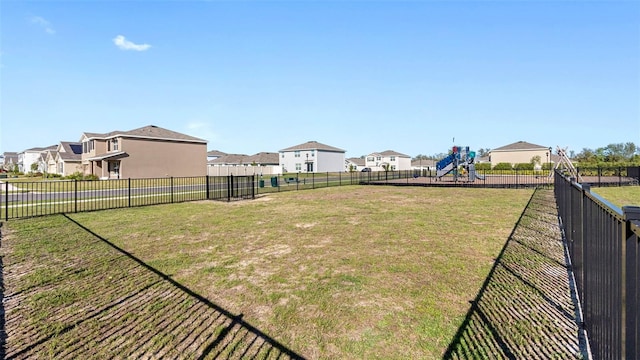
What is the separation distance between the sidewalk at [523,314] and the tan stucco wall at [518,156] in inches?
2440

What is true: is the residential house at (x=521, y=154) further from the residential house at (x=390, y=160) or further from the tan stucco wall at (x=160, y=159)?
the tan stucco wall at (x=160, y=159)

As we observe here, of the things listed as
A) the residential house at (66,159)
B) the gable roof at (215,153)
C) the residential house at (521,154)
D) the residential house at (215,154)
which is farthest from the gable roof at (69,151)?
the residential house at (521,154)

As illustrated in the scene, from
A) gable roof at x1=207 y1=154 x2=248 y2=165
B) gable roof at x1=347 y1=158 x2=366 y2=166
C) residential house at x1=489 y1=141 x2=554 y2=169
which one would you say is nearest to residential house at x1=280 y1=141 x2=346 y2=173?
gable roof at x1=207 y1=154 x2=248 y2=165

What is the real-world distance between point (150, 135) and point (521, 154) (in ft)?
217

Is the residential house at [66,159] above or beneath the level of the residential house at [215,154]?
beneath

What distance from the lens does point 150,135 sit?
39.0 metres

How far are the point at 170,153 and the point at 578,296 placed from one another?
4395 cm

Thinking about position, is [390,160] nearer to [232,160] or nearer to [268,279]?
[232,160]

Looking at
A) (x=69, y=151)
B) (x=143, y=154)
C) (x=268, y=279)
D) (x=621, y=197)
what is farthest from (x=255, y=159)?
(x=268, y=279)

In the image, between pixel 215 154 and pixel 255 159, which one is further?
pixel 215 154

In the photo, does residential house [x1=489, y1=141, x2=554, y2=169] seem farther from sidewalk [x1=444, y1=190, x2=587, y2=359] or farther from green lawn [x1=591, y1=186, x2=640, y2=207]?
sidewalk [x1=444, y1=190, x2=587, y2=359]

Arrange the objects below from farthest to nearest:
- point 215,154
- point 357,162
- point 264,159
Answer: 1. point 357,162
2. point 215,154
3. point 264,159

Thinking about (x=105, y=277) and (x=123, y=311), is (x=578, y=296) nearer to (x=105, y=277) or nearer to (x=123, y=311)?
(x=123, y=311)

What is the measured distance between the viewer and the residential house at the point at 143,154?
3669 cm
